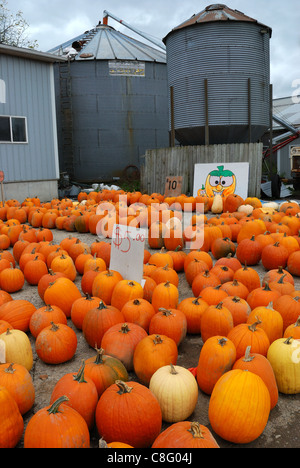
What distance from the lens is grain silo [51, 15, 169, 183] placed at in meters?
16.9

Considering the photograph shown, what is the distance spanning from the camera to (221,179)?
397 inches

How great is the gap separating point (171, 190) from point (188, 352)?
28.4ft

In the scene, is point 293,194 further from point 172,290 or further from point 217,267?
point 172,290

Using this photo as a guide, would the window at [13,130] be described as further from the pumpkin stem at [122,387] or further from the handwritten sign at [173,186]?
the pumpkin stem at [122,387]

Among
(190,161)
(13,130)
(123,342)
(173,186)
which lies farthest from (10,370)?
(13,130)

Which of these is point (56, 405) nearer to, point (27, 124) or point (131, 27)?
point (27, 124)

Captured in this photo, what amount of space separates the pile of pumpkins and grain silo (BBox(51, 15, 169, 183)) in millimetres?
12775

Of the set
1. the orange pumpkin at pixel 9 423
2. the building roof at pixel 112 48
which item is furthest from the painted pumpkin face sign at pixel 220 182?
the building roof at pixel 112 48

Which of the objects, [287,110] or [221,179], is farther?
[287,110]

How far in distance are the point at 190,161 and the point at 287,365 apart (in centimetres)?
931

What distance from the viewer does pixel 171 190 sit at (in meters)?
11.2

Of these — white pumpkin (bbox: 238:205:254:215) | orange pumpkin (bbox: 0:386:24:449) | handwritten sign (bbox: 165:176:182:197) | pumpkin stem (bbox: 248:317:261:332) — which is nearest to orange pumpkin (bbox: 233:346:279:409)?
pumpkin stem (bbox: 248:317:261:332)
